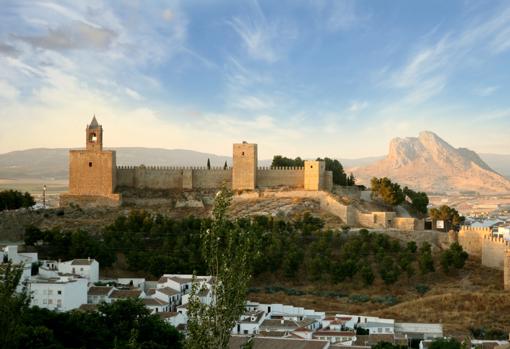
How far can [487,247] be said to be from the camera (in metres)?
28.5

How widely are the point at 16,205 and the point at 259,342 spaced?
2404 centimetres

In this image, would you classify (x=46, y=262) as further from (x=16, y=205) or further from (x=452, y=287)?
(x=452, y=287)

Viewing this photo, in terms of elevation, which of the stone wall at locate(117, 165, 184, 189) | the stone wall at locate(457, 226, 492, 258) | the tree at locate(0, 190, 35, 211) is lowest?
the stone wall at locate(457, 226, 492, 258)

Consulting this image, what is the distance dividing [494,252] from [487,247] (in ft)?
1.80

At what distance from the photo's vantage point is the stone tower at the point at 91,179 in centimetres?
3669

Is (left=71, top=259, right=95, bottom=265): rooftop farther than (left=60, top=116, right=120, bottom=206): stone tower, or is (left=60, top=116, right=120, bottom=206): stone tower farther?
(left=60, top=116, right=120, bottom=206): stone tower

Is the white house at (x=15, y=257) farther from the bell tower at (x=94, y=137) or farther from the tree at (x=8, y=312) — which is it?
the tree at (x=8, y=312)

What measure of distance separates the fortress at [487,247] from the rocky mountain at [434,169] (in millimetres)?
87811

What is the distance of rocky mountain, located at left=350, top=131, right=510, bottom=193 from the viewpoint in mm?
122750

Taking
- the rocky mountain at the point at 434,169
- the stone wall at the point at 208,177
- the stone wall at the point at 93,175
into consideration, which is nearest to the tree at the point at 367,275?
the stone wall at the point at 208,177

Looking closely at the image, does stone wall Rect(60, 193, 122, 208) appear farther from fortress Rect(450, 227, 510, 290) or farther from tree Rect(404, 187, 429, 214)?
fortress Rect(450, 227, 510, 290)

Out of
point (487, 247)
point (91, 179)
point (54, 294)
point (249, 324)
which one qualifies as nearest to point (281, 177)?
point (91, 179)

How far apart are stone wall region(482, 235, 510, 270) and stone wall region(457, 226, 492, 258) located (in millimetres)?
641

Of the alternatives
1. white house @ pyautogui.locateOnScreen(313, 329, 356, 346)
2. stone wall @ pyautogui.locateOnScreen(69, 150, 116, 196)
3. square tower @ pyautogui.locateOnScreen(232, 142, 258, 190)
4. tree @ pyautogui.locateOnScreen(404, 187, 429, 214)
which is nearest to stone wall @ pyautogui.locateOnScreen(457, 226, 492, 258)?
tree @ pyautogui.locateOnScreen(404, 187, 429, 214)
